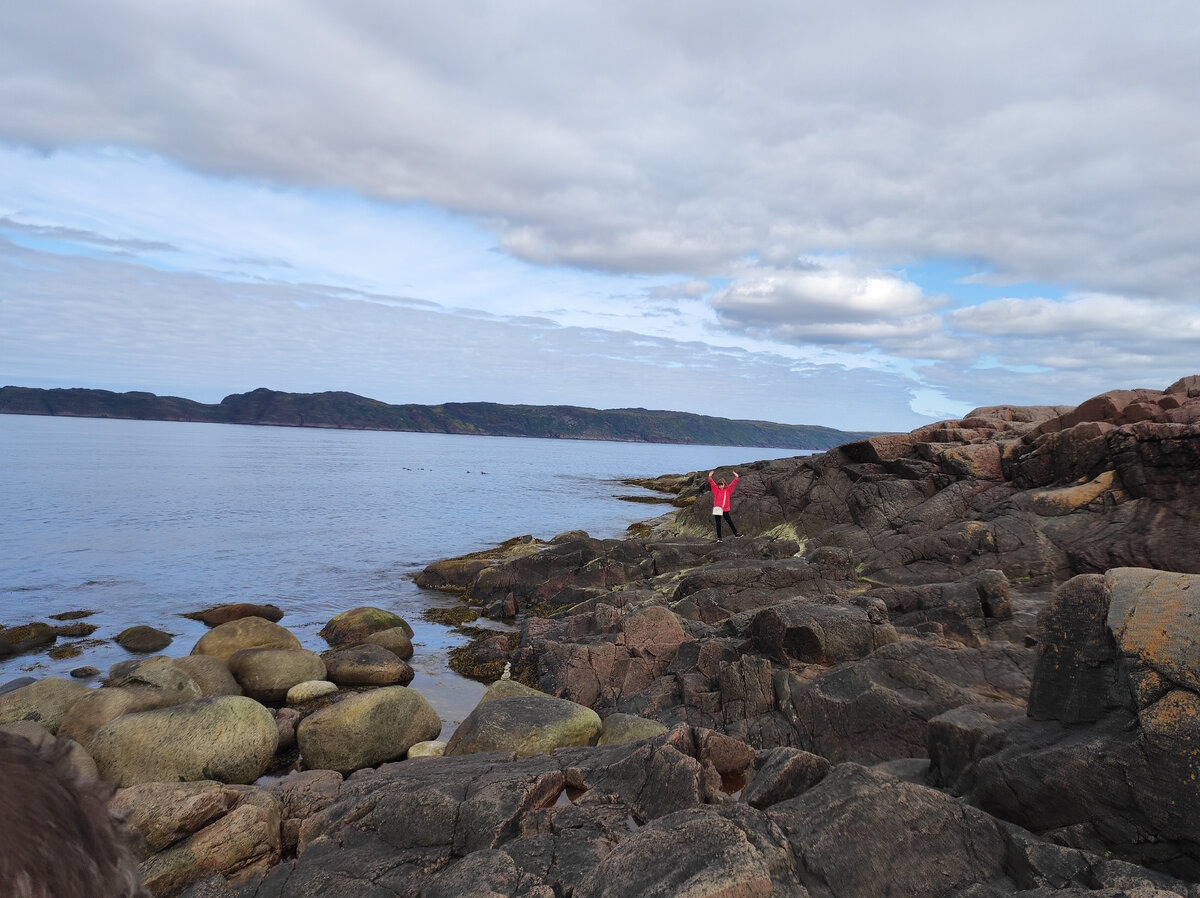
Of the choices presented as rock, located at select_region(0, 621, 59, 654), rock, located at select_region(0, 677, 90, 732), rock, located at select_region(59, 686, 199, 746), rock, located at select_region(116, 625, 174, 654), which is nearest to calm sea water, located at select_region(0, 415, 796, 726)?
rock, located at select_region(116, 625, 174, 654)

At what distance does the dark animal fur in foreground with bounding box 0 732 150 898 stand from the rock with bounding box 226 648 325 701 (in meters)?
15.4

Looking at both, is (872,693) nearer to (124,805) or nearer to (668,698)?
(668,698)

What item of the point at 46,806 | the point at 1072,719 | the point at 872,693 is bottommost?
the point at 872,693

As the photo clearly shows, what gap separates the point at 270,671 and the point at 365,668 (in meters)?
2.17

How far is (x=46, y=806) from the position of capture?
1632 millimetres

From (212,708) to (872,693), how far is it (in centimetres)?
1085

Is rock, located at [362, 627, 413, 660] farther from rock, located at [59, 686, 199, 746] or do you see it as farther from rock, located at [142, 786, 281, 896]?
rock, located at [142, 786, 281, 896]

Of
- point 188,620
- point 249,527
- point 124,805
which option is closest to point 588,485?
point 249,527

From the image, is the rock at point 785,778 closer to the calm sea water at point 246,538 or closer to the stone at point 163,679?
the calm sea water at point 246,538

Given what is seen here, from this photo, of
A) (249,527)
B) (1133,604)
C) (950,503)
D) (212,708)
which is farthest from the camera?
(249,527)

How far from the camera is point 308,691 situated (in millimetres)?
14898

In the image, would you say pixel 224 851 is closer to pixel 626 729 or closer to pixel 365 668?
pixel 626 729

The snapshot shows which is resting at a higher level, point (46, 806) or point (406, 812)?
point (46, 806)

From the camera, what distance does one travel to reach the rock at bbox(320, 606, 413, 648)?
19922 millimetres
